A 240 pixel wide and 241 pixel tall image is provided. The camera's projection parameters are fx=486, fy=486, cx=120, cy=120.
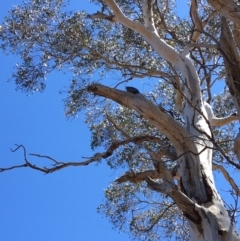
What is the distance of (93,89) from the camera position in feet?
13.5

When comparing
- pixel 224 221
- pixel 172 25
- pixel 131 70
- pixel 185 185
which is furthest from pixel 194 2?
pixel 224 221

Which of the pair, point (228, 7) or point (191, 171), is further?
point (191, 171)

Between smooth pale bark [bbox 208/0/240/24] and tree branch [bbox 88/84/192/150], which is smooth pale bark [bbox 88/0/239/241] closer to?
tree branch [bbox 88/84/192/150]

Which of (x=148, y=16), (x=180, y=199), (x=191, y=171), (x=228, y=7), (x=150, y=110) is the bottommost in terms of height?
(x=180, y=199)

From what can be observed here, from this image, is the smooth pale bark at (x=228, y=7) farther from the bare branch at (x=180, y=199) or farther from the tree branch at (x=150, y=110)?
the tree branch at (x=150, y=110)

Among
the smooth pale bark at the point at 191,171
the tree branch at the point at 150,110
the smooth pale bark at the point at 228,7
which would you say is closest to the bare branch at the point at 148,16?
the smooth pale bark at the point at 191,171

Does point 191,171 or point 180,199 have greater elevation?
point 191,171

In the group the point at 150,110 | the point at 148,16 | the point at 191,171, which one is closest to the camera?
the point at 191,171

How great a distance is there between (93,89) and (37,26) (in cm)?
416

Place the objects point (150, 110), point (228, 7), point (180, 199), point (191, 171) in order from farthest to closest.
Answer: point (150, 110), point (191, 171), point (180, 199), point (228, 7)

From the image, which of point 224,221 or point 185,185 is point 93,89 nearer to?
point 185,185

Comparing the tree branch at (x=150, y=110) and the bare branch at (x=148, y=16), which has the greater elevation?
the bare branch at (x=148, y=16)

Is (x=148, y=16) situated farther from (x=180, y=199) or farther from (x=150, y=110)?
(x=180, y=199)

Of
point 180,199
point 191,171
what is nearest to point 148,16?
point 191,171
